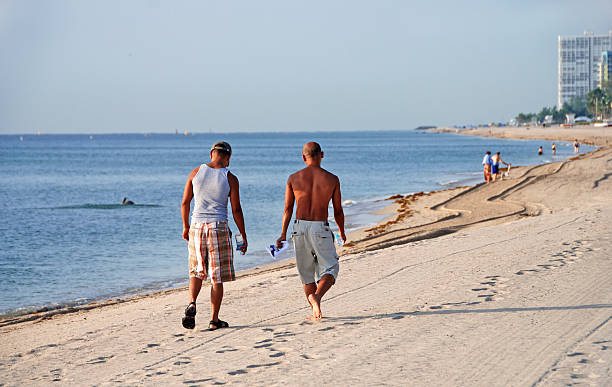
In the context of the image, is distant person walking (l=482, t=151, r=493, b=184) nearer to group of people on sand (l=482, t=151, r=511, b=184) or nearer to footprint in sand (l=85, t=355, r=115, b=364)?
group of people on sand (l=482, t=151, r=511, b=184)

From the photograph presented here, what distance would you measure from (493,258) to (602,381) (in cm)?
490

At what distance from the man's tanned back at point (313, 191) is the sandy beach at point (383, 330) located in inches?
40.9

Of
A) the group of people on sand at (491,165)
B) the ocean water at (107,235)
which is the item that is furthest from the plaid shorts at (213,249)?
the group of people on sand at (491,165)

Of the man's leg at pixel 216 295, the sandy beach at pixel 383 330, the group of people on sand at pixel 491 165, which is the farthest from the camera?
the group of people on sand at pixel 491 165

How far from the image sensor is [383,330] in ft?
19.4

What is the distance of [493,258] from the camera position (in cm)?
927

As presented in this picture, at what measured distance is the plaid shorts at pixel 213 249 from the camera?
6.06 metres

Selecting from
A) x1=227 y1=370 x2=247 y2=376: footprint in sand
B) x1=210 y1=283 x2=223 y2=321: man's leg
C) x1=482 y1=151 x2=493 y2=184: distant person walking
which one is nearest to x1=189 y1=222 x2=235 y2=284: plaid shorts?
x1=210 y1=283 x2=223 y2=321: man's leg

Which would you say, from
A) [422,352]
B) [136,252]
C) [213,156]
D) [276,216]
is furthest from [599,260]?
[276,216]

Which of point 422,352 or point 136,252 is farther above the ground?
point 422,352

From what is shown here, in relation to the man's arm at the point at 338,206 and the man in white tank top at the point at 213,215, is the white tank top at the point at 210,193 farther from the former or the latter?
the man's arm at the point at 338,206

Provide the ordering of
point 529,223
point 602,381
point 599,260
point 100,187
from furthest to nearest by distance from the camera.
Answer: point 100,187 → point 529,223 → point 599,260 → point 602,381

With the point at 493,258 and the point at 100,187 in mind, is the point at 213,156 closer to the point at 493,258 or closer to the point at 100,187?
the point at 493,258

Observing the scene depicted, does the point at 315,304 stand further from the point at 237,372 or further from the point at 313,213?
the point at 237,372
